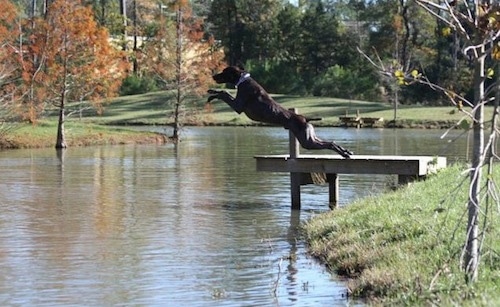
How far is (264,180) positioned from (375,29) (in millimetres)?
59635

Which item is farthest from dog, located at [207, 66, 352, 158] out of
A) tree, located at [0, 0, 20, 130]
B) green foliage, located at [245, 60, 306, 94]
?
green foliage, located at [245, 60, 306, 94]

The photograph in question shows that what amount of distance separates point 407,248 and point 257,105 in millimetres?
7336

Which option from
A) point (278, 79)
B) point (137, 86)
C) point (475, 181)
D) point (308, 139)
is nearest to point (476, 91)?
point (475, 181)

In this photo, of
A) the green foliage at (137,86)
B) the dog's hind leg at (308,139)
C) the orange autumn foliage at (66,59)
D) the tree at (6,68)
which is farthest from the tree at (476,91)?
the green foliage at (137,86)

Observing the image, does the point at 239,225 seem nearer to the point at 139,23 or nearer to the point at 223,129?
the point at 223,129

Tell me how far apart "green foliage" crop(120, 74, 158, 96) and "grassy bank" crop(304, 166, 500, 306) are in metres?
65.6

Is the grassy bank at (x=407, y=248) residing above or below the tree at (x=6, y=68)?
below

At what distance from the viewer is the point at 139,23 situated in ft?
295

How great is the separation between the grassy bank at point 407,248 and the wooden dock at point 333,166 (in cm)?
222

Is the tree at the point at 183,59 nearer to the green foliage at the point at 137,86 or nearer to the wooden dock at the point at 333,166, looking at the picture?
the green foliage at the point at 137,86

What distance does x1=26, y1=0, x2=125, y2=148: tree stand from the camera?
4512 cm

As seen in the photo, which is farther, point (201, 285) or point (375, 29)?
point (375, 29)

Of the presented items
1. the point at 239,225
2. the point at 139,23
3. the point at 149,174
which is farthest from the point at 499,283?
the point at 139,23

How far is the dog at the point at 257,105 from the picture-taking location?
1897cm
